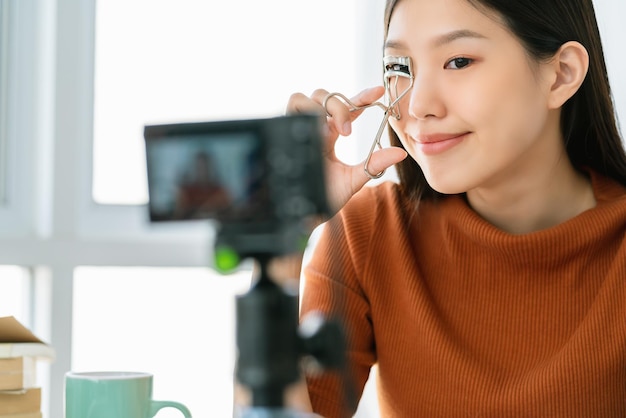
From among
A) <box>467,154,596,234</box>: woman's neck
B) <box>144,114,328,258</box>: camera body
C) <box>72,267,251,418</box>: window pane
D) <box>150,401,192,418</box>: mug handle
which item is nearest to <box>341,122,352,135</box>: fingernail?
<box>467,154,596,234</box>: woman's neck

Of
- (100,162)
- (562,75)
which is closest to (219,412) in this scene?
(100,162)

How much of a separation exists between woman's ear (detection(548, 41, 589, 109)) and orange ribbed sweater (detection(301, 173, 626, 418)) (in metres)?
0.18

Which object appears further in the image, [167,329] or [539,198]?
[167,329]

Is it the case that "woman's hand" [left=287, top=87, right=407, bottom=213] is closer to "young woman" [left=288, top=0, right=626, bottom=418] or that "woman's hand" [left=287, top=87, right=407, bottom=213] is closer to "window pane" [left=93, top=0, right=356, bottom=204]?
"young woman" [left=288, top=0, right=626, bottom=418]

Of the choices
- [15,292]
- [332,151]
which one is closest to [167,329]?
[15,292]

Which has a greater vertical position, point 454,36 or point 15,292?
point 454,36

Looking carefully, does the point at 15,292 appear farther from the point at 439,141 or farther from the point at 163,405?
the point at 439,141

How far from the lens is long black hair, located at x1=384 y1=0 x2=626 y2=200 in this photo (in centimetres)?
112

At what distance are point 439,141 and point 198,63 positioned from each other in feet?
2.25

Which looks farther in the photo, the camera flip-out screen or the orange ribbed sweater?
the orange ribbed sweater

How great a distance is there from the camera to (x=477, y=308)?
1250mm

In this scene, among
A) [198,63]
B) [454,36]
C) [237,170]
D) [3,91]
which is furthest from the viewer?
[198,63]

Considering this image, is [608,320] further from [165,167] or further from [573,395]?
[165,167]

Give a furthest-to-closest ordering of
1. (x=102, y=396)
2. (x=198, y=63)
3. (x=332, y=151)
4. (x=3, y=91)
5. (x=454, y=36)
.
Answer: (x=198, y=63) → (x=3, y=91) → (x=332, y=151) → (x=454, y=36) → (x=102, y=396)
